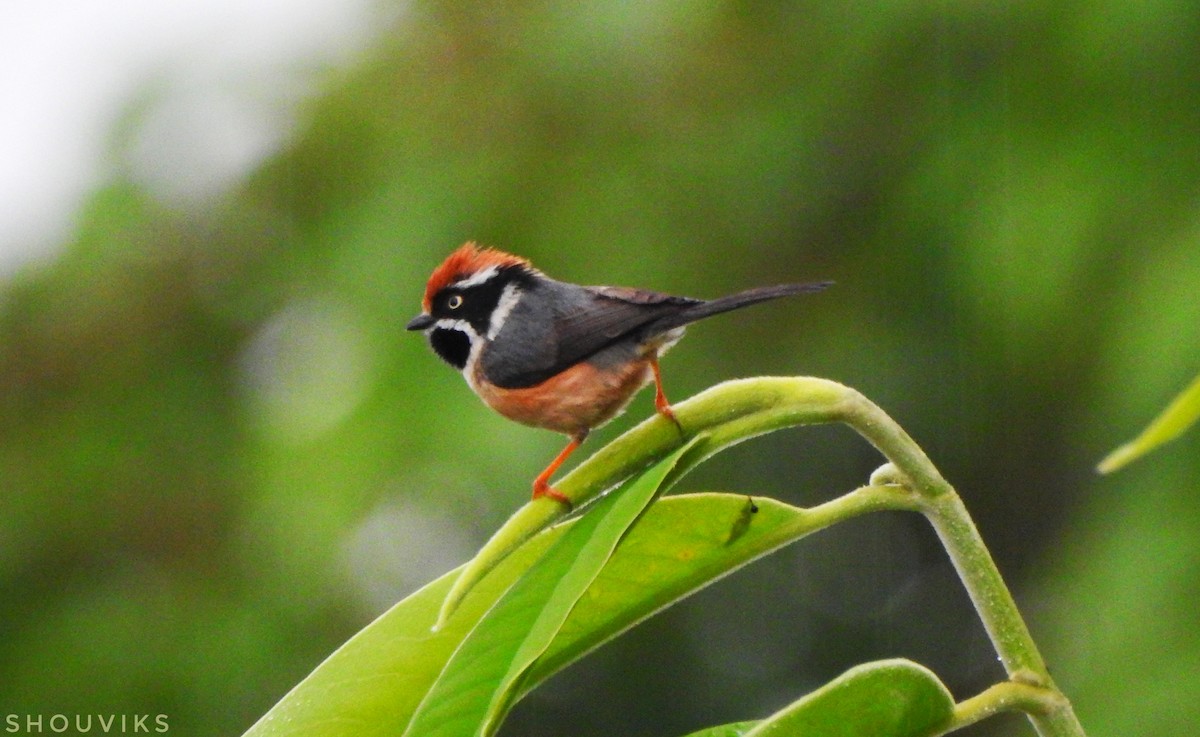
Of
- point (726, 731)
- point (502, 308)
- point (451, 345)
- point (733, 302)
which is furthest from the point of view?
point (451, 345)

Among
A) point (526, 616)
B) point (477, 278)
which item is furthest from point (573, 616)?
point (477, 278)

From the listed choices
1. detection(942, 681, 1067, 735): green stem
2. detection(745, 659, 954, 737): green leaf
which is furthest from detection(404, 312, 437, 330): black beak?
detection(942, 681, 1067, 735): green stem

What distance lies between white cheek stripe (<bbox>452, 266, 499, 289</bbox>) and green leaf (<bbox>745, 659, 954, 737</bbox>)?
4.81ft

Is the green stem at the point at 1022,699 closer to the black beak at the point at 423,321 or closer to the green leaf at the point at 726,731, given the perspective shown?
the green leaf at the point at 726,731

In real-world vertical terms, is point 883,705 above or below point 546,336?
below

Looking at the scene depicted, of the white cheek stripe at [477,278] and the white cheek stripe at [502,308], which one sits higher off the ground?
the white cheek stripe at [477,278]

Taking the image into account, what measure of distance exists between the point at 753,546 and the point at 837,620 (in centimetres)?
382

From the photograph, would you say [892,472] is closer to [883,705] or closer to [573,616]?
[883,705]

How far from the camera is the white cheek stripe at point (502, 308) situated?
261 centimetres

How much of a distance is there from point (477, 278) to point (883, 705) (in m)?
1.48

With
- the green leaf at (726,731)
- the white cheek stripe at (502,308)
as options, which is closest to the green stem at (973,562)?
the green leaf at (726,731)

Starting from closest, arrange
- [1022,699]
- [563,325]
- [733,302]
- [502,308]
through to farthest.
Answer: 1. [1022,699]
2. [733,302]
3. [563,325]
4. [502,308]

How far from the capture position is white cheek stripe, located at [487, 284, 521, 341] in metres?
2.61

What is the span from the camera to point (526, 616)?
1300mm
